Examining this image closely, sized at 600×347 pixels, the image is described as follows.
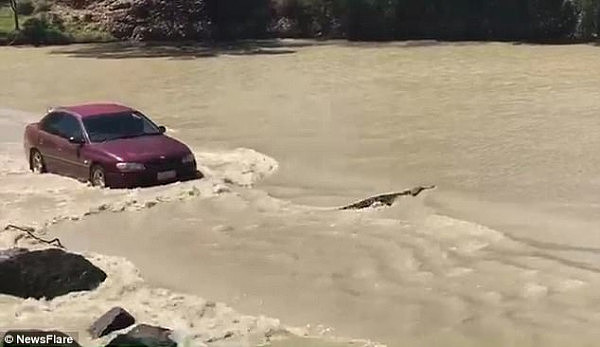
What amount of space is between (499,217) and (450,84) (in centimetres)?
1825

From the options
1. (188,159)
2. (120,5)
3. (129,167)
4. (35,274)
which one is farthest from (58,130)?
(120,5)

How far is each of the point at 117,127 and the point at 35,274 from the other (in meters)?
8.43

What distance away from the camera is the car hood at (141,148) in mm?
20250

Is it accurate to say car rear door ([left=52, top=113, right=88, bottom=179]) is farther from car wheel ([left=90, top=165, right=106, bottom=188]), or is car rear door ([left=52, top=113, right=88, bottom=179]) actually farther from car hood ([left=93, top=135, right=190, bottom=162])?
car hood ([left=93, top=135, right=190, bottom=162])

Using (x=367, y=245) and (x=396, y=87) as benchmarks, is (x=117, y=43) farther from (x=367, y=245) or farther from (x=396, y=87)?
(x=367, y=245)

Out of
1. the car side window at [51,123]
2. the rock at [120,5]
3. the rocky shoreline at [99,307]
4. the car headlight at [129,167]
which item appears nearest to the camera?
the rocky shoreline at [99,307]

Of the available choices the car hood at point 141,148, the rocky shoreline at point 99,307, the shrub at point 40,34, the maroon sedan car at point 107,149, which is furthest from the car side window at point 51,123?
the shrub at point 40,34

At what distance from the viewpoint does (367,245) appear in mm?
16062

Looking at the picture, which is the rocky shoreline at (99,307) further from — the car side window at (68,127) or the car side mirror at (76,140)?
the car side window at (68,127)

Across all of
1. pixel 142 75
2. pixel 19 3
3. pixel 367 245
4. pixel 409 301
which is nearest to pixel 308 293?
pixel 409 301

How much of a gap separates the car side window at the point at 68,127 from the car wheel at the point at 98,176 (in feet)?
2.93

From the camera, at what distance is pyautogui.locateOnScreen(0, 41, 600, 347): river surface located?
13.2m

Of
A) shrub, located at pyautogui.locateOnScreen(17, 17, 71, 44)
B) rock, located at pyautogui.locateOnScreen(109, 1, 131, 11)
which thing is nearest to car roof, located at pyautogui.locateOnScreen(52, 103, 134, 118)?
shrub, located at pyautogui.locateOnScreen(17, 17, 71, 44)

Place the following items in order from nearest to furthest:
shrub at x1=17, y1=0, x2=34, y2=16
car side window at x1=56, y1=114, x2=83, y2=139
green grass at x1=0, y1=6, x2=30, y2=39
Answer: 1. car side window at x1=56, y1=114, x2=83, y2=139
2. green grass at x1=0, y1=6, x2=30, y2=39
3. shrub at x1=17, y1=0, x2=34, y2=16
